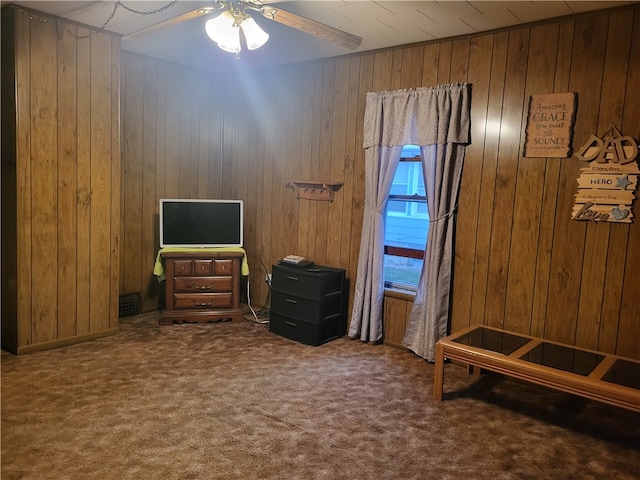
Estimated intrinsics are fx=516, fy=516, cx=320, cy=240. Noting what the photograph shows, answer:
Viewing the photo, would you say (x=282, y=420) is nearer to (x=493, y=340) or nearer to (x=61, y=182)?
(x=493, y=340)

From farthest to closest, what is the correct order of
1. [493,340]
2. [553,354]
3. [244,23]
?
[493,340], [553,354], [244,23]

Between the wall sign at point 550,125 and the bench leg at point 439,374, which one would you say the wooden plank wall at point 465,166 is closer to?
→ the wall sign at point 550,125

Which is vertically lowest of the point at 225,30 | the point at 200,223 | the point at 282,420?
the point at 282,420

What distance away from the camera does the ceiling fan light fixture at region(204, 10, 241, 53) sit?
257 centimetres

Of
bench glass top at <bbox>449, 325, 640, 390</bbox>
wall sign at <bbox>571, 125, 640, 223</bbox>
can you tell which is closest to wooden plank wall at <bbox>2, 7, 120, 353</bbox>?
bench glass top at <bbox>449, 325, 640, 390</bbox>

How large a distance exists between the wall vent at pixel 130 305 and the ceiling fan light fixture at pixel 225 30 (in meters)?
2.91

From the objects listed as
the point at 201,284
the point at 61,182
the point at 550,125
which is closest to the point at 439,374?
the point at 550,125

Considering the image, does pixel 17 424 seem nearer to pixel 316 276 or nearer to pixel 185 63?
pixel 316 276

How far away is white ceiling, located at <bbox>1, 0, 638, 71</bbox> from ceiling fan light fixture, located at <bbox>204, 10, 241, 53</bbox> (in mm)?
421

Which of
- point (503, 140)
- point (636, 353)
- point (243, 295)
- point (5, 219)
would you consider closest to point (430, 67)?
point (503, 140)

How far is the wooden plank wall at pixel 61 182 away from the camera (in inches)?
141

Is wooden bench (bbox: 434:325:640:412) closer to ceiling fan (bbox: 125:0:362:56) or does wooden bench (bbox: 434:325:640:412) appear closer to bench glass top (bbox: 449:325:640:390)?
bench glass top (bbox: 449:325:640:390)

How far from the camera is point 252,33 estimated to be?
2.66 m

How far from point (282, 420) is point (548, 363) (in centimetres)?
154
